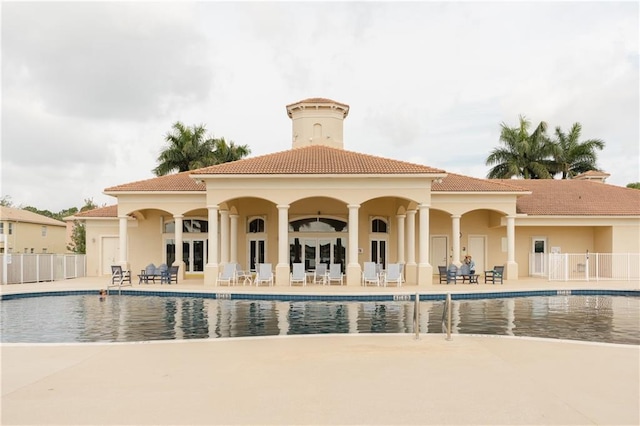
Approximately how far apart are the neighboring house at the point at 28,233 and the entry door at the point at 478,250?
115 ft

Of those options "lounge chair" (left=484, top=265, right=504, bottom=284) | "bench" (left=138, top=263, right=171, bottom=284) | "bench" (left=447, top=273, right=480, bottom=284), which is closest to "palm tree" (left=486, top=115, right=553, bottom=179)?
"lounge chair" (left=484, top=265, right=504, bottom=284)

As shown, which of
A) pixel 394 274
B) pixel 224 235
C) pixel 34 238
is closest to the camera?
pixel 394 274

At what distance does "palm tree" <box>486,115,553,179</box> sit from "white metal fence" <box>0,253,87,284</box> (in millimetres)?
33862

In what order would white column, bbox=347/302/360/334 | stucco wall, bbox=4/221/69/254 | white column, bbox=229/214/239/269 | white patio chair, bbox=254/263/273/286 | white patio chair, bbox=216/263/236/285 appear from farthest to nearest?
stucco wall, bbox=4/221/69/254 < white column, bbox=229/214/239/269 < white patio chair, bbox=216/263/236/285 < white patio chair, bbox=254/263/273/286 < white column, bbox=347/302/360/334

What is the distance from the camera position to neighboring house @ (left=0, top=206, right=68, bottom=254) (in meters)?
43.3

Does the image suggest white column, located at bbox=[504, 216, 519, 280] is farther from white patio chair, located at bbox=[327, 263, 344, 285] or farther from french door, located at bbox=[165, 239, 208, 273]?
french door, located at bbox=[165, 239, 208, 273]

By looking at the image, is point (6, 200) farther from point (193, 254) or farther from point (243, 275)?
point (243, 275)

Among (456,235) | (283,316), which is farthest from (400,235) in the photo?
(283,316)

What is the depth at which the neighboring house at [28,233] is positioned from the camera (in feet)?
142

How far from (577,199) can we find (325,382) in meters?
26.5

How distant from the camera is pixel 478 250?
94.4 ft

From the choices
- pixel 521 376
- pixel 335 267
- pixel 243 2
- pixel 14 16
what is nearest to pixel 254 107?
pixel 335 267

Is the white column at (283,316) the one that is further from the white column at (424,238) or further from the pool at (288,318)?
the white column at (424,238)

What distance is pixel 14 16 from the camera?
578 inches
